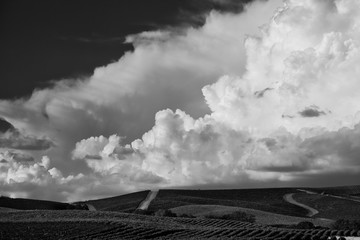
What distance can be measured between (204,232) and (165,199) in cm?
10132

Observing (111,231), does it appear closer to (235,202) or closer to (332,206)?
(332,206)

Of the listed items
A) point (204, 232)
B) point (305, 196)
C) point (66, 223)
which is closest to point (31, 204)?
point (66, 223)

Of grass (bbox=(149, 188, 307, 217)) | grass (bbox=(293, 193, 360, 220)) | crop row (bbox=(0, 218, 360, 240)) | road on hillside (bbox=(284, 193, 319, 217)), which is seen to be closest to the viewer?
crop row (bbox=(0, 218, 360, 240))

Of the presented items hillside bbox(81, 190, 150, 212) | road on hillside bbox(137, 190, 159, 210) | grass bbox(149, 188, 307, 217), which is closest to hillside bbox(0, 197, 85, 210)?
hillside bbox(81, 190, 150, 212)

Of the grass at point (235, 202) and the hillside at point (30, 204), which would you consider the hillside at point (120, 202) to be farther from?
the hillside at point (30, 204)

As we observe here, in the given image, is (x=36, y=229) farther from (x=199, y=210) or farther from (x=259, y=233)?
(x=199, y=210)

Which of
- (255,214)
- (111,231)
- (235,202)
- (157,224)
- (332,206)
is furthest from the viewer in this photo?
(235,202)

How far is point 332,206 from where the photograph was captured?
15600cm

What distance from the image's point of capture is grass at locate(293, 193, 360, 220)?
456ft

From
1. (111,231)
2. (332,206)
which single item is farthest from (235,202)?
(111,231)

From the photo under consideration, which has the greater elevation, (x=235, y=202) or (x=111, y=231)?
(x=235, y=202)

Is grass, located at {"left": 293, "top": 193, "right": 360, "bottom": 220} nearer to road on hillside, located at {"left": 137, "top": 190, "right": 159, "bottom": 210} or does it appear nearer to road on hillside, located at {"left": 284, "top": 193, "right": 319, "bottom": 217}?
road on hillside, located at {"left": 284, "top": 193, "right": 319, "bottom": 217}

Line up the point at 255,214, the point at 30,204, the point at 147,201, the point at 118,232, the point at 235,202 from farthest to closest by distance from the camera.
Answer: the point at 147,201, the point at 235,202, the point at 30,204, the point at 255,214, the point at 118,232

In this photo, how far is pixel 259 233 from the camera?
7175cm
